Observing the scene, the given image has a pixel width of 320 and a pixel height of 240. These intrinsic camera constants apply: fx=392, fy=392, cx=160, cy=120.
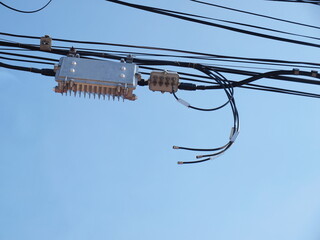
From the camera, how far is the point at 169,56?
160 inches

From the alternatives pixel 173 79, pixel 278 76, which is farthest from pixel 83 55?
pixel 278 76

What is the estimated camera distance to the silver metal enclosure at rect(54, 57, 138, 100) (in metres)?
2.90


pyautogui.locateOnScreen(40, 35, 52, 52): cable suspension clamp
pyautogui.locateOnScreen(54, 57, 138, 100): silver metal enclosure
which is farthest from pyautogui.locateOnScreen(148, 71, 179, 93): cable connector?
pyautogui.locateOnScreen(40, 35, 52, 52): cable suspension clamp

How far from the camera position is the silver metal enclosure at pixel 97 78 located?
9.51 feet

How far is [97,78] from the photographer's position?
9.50ft

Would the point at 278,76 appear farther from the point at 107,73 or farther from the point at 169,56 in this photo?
the point at 107,73

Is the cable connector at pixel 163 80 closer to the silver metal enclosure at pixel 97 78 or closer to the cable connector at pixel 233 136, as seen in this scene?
the silver metal enclosure at pixel 97 78

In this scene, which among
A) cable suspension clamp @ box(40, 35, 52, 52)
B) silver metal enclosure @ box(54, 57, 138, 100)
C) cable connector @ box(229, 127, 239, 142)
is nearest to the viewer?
silver metal enclosure @ box(54, 57, 138, 100)

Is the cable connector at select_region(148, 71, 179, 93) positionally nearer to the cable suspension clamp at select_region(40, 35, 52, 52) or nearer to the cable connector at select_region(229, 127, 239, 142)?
the cable connector at select_region(229, 127, 239, 142)

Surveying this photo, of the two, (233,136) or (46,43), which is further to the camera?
(46,43)

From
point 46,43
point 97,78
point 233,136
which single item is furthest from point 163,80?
point 46,43

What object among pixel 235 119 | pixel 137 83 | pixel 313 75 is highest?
pixel 313 75

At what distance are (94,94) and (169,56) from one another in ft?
4.33

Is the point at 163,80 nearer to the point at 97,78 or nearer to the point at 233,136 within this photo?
the point at 97,78
